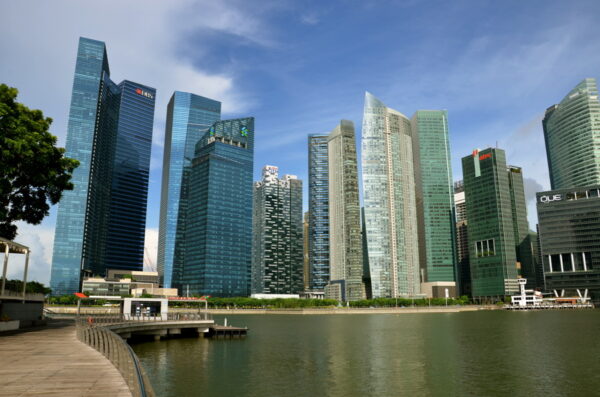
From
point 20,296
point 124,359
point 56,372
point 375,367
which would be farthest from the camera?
point 375,367

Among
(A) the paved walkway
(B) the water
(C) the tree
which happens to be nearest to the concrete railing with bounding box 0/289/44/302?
(C) the tree

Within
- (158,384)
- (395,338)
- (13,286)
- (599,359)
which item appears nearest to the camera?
(158,384)

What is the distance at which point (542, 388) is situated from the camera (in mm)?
41969

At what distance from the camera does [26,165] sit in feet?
172

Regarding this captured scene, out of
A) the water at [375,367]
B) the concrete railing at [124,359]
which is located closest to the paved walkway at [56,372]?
the concrete railing at [124,359]

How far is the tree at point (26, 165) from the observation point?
4906 cm

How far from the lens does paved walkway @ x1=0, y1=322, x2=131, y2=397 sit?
19359 mm

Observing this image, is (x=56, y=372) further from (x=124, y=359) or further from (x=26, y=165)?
(x=26, y=165)

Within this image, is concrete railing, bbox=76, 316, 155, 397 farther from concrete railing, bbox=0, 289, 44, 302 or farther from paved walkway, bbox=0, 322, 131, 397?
concrete railing, bbox=0, 289, 44, 302

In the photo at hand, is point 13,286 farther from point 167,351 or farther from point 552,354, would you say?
point 552,354

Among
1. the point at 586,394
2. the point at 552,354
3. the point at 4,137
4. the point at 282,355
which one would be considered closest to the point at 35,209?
the point at 4,137

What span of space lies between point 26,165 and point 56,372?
36.9 m

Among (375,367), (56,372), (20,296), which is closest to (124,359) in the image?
(56,372)

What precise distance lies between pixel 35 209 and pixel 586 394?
6323cm
